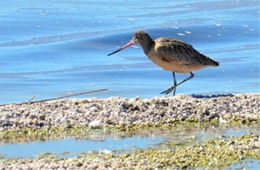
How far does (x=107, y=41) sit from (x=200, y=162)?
1386cm

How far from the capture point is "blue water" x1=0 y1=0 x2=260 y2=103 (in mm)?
17697

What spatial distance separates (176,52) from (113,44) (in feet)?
28.8

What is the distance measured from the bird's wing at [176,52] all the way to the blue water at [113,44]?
1953 mm

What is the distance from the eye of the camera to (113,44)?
23188 millimetres

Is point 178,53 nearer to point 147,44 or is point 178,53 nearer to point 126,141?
point 147,44

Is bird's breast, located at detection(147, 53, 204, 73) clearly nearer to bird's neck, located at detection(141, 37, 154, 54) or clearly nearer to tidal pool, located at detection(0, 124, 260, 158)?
bird's neck, located at detection(141, 37, 154, 54)

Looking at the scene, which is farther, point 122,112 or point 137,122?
point 122,112

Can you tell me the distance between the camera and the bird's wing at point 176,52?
14.5m

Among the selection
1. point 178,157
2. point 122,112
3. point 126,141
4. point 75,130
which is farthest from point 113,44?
point 178,157

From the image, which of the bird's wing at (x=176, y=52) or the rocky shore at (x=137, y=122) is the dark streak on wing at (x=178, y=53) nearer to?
the bird's wing at (x=176, y=52)

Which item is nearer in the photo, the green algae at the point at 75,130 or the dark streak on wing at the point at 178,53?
the green algae at the point at 75,130

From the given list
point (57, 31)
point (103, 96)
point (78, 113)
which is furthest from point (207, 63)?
point (57, 31)

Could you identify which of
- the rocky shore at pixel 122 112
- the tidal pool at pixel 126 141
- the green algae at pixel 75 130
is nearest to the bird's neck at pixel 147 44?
the rocky shore at pixel 122 112

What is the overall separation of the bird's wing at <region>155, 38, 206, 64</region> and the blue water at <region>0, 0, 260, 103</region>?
76.9 inches
